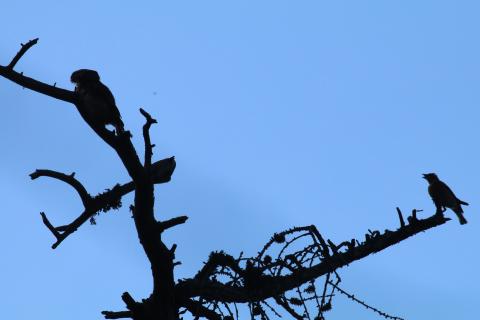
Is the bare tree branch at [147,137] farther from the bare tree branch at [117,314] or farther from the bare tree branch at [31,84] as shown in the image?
the bare tree branch at [117,314]

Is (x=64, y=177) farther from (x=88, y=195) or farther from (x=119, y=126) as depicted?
(x=119, y=126)

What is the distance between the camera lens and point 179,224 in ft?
19.0

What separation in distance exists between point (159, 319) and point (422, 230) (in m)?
2.33

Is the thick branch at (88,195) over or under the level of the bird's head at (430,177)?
under

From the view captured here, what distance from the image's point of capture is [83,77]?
9.82 m

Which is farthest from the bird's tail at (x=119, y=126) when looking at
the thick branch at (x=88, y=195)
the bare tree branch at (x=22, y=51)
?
the bare tree branch at (x=22, y=51)

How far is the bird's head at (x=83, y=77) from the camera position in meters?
Answer: 9.81

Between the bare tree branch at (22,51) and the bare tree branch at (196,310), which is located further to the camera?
the bare tree branch at (196,310)

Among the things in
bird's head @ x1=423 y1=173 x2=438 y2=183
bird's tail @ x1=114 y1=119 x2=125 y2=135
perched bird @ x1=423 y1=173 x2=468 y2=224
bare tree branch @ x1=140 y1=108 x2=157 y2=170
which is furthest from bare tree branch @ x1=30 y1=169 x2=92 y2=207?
bird's head @ x1=423 y1=173 x2=438 y2=183

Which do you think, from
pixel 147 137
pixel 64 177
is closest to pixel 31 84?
pixel 147 137

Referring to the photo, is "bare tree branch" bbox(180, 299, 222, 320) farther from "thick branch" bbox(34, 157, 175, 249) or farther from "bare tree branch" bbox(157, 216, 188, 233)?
"thick branch" bbox(34, 157, 175, 249)

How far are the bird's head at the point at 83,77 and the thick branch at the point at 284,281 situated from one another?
4.80m

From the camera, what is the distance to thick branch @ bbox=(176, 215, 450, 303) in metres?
5.82

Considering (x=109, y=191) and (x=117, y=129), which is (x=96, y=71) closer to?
(x=117, y=129)
